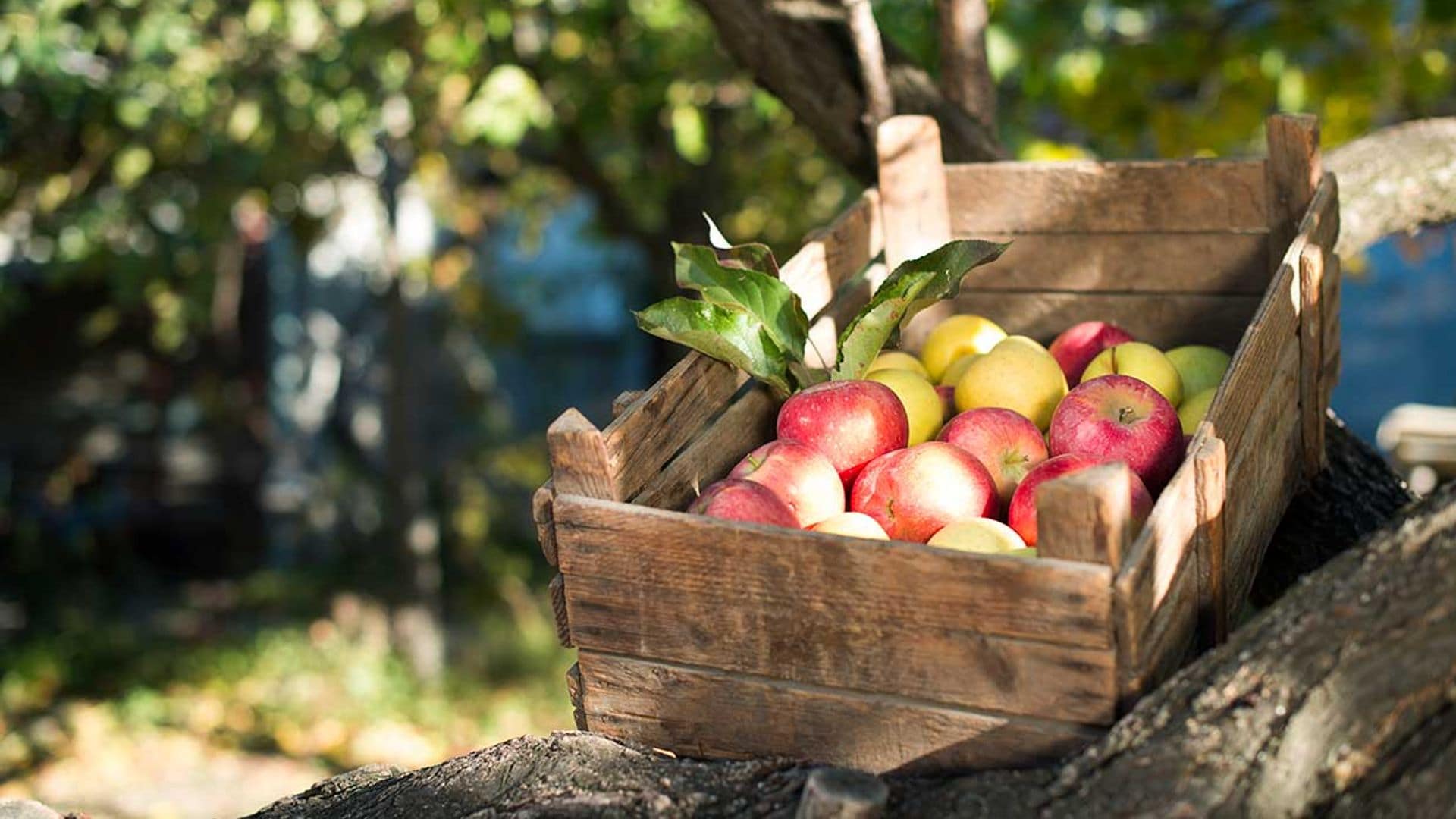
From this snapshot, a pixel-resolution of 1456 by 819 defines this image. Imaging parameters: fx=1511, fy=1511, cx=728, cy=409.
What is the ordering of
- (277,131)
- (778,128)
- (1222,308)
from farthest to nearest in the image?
1. (778,128)
2. (277,131)
3. (1222,308)

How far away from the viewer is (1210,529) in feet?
5.33

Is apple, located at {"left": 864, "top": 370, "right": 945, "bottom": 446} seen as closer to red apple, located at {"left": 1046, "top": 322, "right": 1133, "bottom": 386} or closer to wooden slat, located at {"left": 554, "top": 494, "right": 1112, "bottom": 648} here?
red apple, located at {"left": 1046, "top": 322, "right": 1133, "bottom": 386}

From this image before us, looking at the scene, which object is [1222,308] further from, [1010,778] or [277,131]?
[277,131]

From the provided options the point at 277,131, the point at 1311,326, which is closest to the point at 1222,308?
the point at 1311,326

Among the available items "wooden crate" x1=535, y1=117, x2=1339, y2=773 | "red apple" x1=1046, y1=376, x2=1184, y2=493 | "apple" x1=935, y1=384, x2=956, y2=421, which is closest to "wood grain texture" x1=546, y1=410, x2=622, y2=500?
"wooden crate" x1=535, y1=117, x2=1339, y2=773

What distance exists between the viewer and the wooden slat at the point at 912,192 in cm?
248

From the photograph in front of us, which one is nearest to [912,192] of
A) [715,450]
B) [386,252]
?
[715,450]

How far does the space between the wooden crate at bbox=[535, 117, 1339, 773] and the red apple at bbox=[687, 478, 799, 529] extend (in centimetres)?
9

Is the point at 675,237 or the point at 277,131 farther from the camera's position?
the point at 675,237

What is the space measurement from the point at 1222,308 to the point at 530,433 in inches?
288

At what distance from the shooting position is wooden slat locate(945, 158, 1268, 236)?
7.79 feet

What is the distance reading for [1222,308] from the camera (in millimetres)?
2443

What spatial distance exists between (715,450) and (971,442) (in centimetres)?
33

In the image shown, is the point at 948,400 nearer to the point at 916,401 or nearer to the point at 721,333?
the point at 916,401
